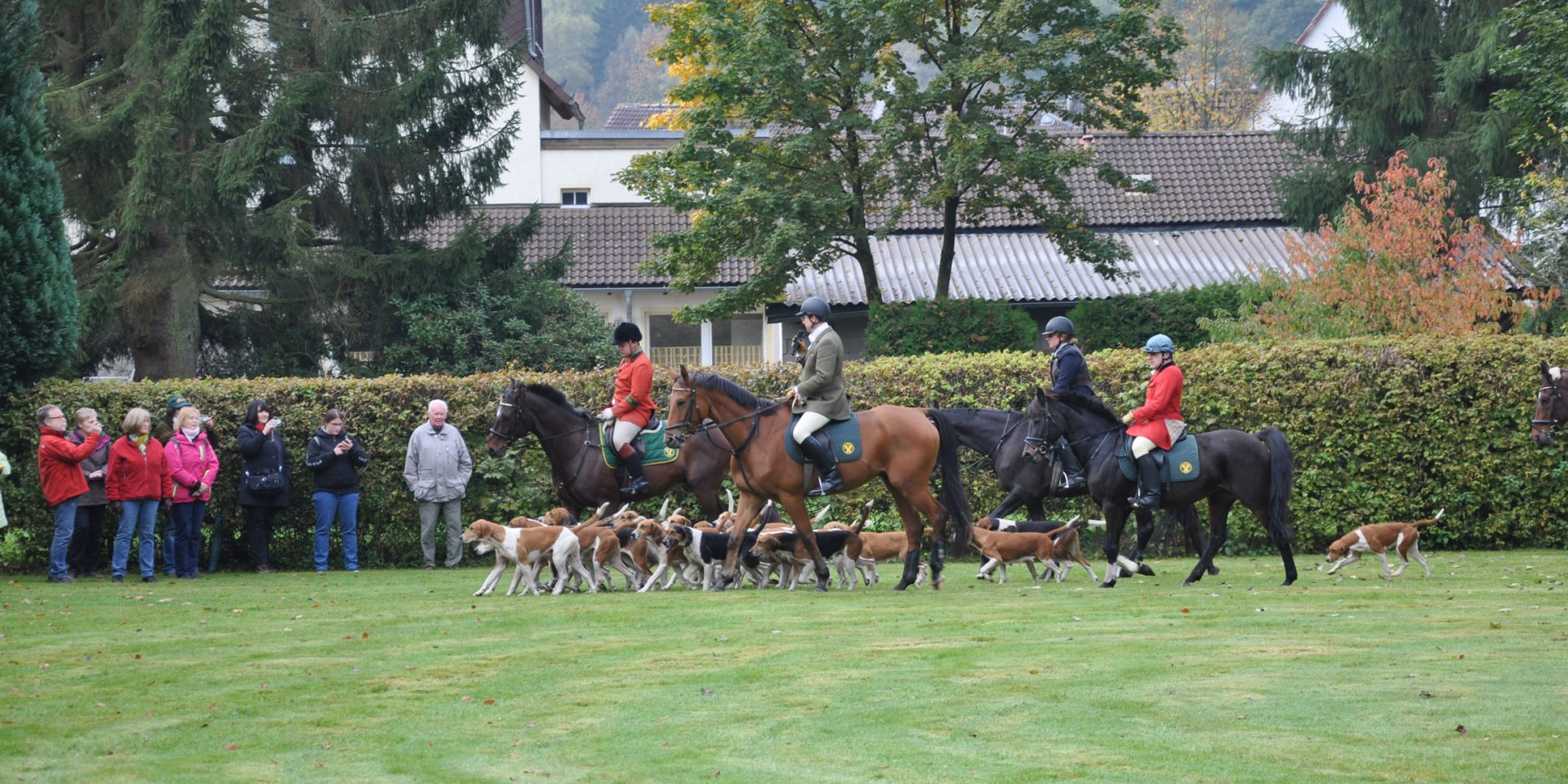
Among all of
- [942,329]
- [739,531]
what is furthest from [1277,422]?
[942,329]

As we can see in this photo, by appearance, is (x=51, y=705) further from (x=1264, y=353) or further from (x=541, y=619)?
(x=1264, y=353)

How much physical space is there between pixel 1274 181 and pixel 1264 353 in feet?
68.0

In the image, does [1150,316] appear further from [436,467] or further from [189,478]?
[189,478]

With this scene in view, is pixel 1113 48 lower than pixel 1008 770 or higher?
higher

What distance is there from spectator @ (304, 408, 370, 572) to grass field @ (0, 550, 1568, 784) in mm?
5267

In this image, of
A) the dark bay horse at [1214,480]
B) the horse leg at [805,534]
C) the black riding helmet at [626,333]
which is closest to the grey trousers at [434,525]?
the black riding helmet at [626,333]

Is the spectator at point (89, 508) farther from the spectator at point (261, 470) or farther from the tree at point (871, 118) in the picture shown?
the tree at point (871, 118)

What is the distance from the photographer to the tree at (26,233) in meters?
18.5

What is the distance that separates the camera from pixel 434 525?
62.5 ft

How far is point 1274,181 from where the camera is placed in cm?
3834

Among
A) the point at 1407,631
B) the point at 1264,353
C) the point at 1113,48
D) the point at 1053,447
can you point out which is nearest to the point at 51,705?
the point at 1407,631

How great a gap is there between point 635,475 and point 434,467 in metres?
3.64

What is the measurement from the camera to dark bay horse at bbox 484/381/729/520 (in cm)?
1625

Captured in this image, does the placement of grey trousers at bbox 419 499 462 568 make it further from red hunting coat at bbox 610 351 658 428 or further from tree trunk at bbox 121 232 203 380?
tree trunk at bbox 121 232 203 380
